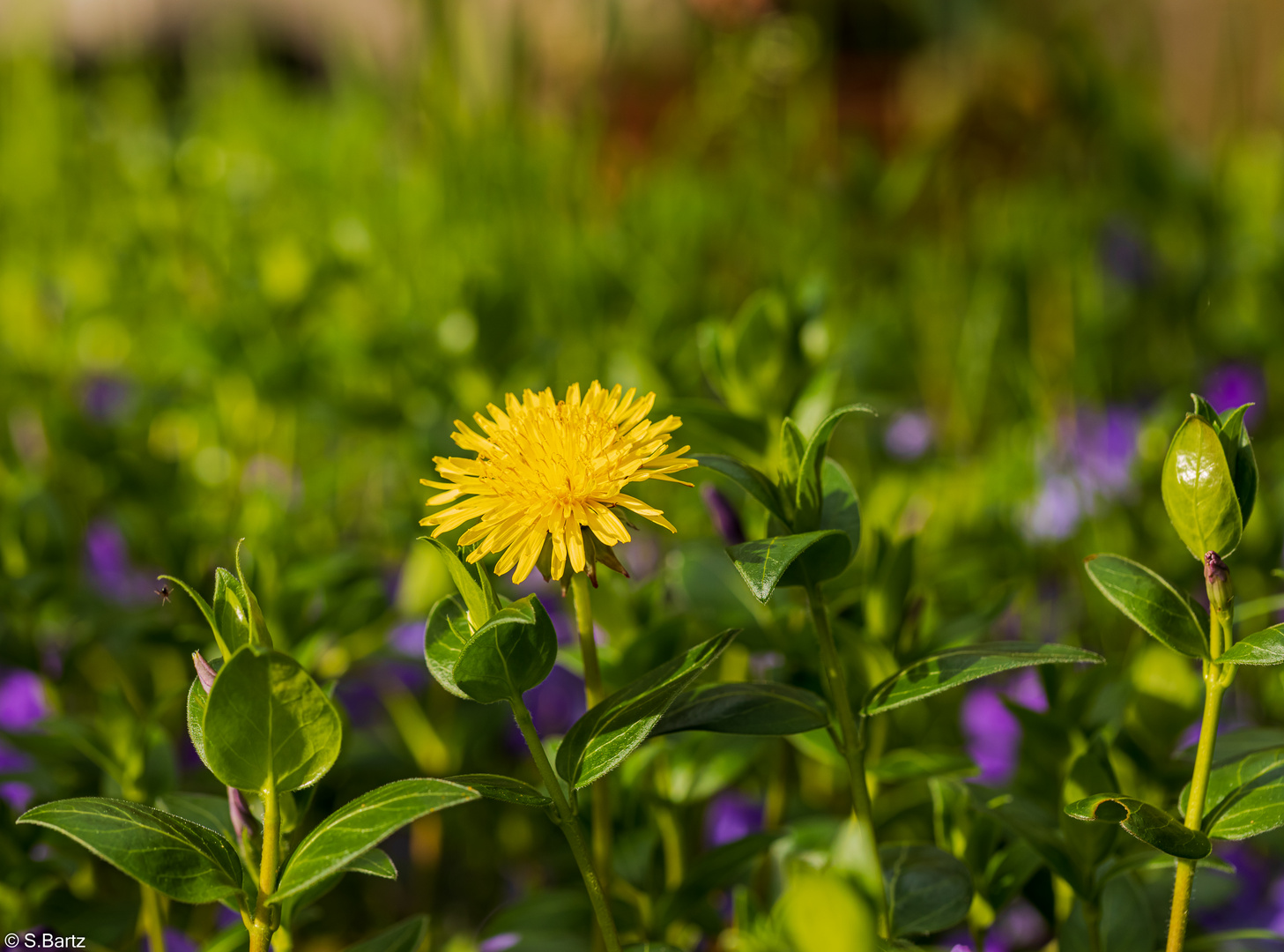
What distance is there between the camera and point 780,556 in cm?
34

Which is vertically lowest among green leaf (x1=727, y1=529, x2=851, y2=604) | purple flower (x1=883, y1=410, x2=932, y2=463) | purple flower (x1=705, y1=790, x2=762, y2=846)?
purple flower (x1=705, y1=790, x2=762, y2=846)

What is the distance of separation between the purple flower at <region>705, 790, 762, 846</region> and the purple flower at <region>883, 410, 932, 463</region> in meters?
0.40

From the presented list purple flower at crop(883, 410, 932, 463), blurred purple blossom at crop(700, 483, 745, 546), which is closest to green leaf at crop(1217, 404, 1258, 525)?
blurred purple blossom at crop(700, 483, 745, 546)

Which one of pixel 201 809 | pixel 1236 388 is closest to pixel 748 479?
pixel 201 809

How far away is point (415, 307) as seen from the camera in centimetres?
112

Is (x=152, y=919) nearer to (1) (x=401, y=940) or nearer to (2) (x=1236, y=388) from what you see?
(1) (x=401, y=940)

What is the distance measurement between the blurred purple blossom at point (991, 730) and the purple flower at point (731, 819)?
141mm

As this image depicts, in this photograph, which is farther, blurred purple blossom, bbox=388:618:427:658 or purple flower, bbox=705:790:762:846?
blurred purple blossom, bbox=388:618:427:658

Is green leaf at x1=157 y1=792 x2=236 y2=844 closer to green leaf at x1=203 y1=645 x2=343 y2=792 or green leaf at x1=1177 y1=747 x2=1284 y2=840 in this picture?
green leaf at x1=203 y1=645 x2=343 y2=792

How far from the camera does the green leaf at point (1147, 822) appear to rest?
35cm

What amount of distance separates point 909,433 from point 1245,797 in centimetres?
75

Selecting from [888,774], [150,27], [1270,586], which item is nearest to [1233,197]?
[1270,586]

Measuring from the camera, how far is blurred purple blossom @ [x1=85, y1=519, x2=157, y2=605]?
2.87 ft

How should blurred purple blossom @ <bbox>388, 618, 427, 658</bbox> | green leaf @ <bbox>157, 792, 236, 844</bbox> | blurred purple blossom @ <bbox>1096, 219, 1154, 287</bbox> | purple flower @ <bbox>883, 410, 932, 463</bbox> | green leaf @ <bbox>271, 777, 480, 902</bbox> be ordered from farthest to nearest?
blurred purple blossom @ <bbox>1096, 219, 1154, 287</bbox>, purple flower @ <bbox>883, 410, 932, 463</bbox>, blurred purple blossom @ <bbox>388, 618, 427, 658</bbox>, green leaf @ <bbox>157, 792, 236, 844</bbox>, green leaf @ <bbox>271, 777, 480, 902</bbox>
